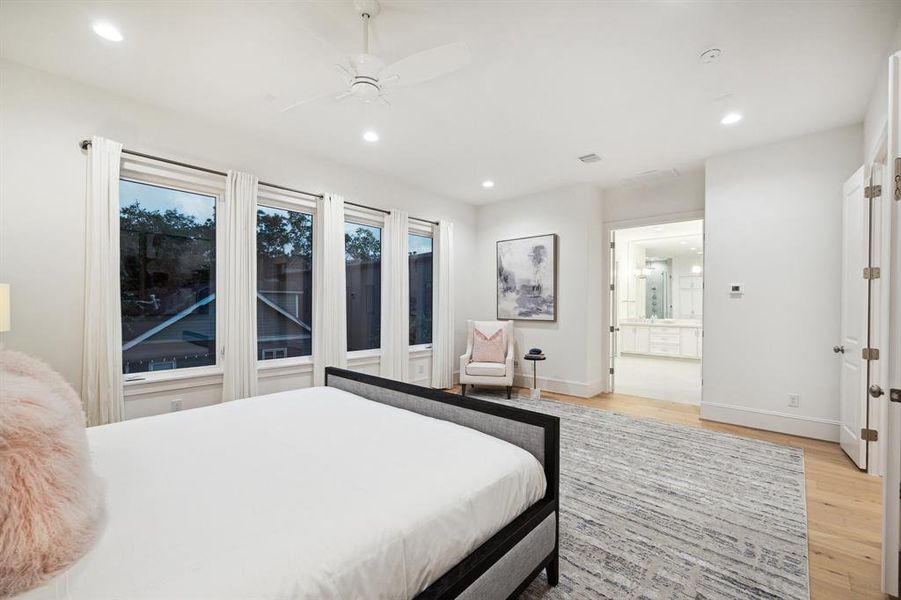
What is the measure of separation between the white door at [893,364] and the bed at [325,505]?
4.20ft

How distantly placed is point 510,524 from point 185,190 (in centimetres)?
365

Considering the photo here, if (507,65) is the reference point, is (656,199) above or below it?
below

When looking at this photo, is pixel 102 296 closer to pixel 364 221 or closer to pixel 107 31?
pixel 107 31

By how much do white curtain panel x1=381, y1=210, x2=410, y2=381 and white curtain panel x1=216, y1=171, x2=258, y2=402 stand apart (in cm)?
160

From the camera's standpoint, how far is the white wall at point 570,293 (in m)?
5.07

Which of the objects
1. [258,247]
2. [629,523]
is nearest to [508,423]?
[629,523]

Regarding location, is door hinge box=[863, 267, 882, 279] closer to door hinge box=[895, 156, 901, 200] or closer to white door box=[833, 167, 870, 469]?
white door box=[833, 167, 870, 469]

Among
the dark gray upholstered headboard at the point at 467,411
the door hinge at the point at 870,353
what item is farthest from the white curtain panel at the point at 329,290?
the door hinge at the point at 870,353

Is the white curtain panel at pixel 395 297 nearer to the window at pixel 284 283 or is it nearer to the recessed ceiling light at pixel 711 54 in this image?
the window at pixel 284 283

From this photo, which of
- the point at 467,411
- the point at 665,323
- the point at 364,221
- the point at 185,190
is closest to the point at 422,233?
the point at 364,221

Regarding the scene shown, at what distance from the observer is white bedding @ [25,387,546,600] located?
0.90m

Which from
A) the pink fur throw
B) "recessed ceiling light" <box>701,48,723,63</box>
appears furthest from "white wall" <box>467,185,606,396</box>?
the pink fur throw

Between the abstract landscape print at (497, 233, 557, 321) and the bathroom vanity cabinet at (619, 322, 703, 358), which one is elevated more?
the abstract landscape print at (497, 233, 557, 321)

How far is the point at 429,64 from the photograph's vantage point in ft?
6.65
